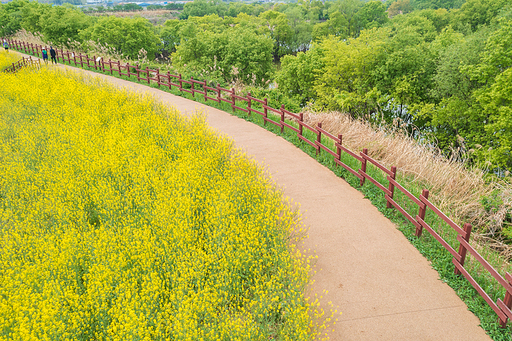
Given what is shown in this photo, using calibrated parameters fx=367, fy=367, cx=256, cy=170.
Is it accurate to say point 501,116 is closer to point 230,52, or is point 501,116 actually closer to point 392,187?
point 392,187

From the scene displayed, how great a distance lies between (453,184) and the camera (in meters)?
8.91

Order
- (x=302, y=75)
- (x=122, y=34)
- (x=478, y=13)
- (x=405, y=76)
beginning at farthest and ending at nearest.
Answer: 1. (x=478, y=13)
2. (x=122, y=34)
3. (x=302, y=75)
4. (x=405, y=76)

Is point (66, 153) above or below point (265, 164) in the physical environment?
above

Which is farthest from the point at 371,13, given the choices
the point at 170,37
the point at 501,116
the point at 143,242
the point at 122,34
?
the point at 143,242

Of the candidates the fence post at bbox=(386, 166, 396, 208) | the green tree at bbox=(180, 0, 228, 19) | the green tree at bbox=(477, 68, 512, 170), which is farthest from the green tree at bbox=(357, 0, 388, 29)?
the green tree at bbox=(180, 0, 228, 19)

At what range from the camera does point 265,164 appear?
1064 cm

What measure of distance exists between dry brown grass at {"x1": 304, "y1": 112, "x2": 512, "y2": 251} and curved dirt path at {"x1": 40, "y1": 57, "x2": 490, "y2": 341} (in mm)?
1830

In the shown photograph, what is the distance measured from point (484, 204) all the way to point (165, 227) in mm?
→ 6997

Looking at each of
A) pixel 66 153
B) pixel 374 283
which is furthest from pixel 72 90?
pixel 374 283

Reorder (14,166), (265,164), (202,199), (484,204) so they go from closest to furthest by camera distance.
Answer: (202,199) → (484,204) → (14,166) → (265,164)

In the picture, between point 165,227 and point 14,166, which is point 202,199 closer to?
point 165,227

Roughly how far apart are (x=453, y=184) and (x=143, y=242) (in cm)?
731

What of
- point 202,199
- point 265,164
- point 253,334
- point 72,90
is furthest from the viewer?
point 72,90

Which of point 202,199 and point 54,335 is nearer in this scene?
point 54,335
